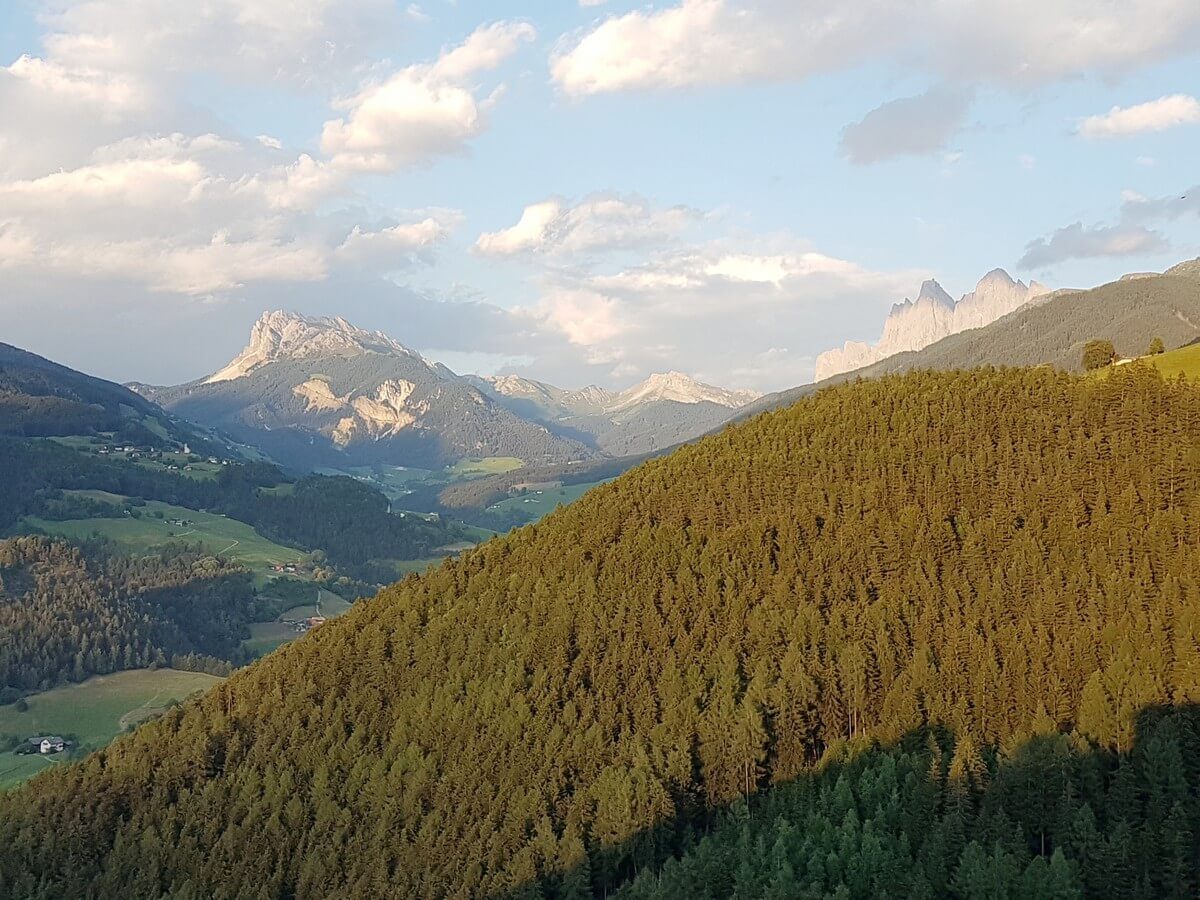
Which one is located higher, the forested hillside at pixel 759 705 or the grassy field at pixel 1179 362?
the grassy field at pixel 1179 362

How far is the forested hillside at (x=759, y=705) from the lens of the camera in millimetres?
87938

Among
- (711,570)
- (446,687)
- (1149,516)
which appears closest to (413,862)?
(446,687)

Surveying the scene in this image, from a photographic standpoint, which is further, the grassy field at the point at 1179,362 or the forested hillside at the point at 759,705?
the grassy field at the point at 1179,362

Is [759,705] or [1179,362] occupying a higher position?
[1179,362]

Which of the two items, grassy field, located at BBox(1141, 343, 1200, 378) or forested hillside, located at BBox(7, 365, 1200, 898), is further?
grassy field, located at BBox(1141, 343, 1200, 378)

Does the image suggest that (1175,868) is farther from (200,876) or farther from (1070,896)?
(200,876)

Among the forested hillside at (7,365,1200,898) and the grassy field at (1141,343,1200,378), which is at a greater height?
the grassy field at (1141,343,1200,378)

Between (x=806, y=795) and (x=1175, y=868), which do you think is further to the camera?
(x=806, y=795)

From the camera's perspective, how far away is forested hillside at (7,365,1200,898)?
87.9 m

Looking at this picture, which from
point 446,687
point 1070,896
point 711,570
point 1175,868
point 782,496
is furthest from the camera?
point 782,496

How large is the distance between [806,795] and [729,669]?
735 inches

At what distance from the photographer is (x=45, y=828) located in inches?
A: 4444

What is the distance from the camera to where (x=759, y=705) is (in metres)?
106

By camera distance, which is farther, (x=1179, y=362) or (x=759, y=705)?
(x=1179, y=362)
